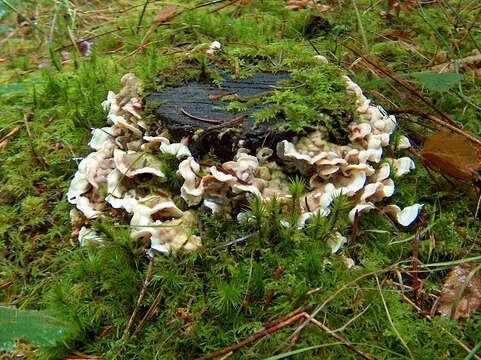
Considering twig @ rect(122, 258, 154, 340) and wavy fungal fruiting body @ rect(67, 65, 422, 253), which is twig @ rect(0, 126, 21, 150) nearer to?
wavy fungal fruiting body @ rect(67, 65, 422, 253)

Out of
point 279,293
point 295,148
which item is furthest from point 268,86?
point 279,293

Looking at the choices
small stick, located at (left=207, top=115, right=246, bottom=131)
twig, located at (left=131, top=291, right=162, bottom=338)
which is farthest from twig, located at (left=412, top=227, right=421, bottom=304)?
twig, located at (left=131, top=291, right=162, bottom=338)

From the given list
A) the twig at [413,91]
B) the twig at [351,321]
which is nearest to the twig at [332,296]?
the twig at [351,321]

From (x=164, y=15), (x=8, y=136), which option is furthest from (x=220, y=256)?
(x=164, y=15)

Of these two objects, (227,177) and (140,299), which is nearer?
(140,299)

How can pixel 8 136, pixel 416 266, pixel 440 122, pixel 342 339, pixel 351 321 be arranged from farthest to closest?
pixel 8 136, pixel 440 122, pixel 416 266, pixel 351 321, pixel 342 339

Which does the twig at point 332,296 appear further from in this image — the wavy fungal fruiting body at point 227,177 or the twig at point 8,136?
the twig at point 8,136

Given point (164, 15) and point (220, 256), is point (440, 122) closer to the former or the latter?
point (220, 256)
